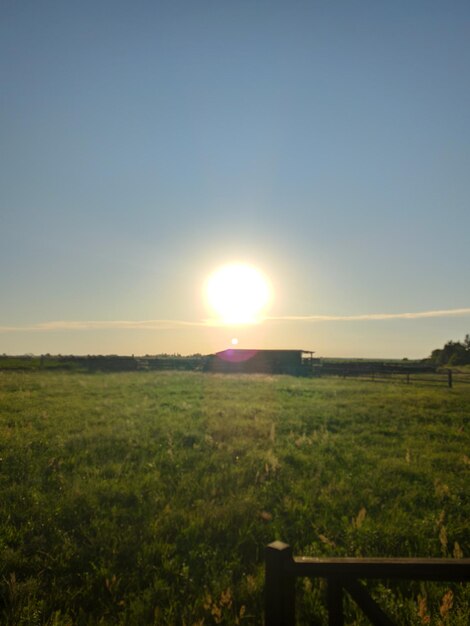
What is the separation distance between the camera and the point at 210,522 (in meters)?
6.43

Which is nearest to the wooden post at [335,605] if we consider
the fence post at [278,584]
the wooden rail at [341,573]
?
the wooden rail at [341,573]

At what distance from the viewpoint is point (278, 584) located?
280 centimetres

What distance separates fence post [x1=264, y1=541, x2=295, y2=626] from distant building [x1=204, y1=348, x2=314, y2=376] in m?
52.5

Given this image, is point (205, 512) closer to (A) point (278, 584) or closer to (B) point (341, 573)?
(A) point (278, 584)

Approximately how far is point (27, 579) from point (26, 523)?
58.8 inches

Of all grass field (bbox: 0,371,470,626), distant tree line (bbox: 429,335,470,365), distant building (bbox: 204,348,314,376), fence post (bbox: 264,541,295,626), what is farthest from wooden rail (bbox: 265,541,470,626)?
distant tree line (bbox: 429,335,470,365)

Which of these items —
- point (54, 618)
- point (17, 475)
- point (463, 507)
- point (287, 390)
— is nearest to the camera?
point (54, 618)

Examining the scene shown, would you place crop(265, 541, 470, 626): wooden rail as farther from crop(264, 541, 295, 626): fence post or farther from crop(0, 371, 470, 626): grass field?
crop(0, 371, 470, 626): grass field

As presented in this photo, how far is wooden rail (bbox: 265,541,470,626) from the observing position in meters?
2.69

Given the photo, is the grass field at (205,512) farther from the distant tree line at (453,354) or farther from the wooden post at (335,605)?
the distant tree line at (453,354)

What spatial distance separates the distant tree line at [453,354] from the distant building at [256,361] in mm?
36319

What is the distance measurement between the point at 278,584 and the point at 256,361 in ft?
199

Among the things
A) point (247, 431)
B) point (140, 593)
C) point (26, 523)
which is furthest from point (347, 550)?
point (247, 431)

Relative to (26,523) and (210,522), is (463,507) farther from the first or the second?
(26,523)
